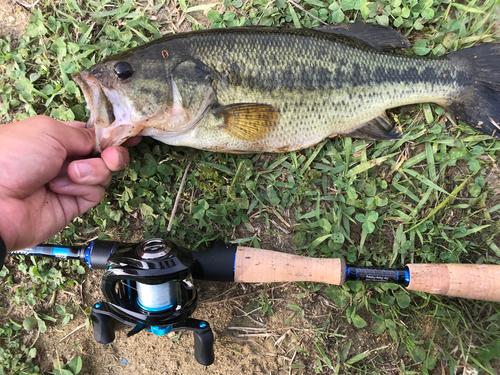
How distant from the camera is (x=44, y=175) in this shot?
205 centimetres

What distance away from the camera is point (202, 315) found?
268 cm

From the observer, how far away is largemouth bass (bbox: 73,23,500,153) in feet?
Result: 7.09

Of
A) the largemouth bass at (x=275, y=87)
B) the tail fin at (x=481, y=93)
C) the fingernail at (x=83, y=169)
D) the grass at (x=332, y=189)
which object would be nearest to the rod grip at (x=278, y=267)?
the grass at (x=332, y=189)

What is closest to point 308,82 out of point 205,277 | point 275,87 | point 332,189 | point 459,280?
point 275,87

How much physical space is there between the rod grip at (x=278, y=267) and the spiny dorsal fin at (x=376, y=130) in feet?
3.24

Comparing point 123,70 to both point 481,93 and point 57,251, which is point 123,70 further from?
point 481,93

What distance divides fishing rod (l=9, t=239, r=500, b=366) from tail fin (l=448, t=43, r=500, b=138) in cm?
110

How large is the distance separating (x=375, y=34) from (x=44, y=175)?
2570 mm

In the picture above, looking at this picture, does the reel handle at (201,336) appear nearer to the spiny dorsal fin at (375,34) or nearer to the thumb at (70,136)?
the thumb at (70,136)

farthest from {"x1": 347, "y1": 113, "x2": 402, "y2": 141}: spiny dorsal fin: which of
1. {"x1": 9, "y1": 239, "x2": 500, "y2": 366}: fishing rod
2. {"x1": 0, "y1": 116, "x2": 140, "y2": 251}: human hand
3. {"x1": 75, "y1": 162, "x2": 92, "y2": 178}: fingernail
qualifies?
{"x1": 75, "y1": 162, "x2": 92, "y2": 178}: fingernail

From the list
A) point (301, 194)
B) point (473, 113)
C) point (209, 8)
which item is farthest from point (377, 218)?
point (209, 8)

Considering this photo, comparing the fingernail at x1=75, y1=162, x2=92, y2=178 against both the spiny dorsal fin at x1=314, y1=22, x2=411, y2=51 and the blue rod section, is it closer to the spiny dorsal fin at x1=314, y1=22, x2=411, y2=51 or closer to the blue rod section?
the blue rod section

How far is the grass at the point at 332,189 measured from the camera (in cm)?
257

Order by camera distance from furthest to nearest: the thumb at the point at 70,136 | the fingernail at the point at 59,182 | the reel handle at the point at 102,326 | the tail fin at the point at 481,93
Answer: the tail fin at the point at 481,93 < the reel handle at the point at 102,326 < the fingernail at the point at 59,182 < the thumb at the point at 70,136
